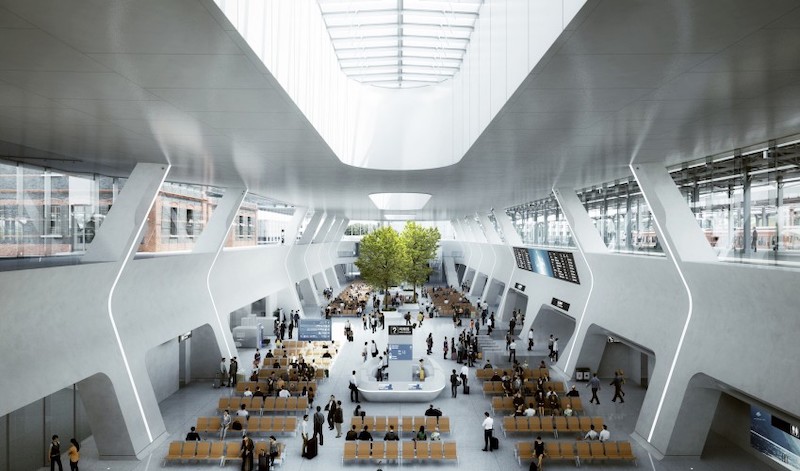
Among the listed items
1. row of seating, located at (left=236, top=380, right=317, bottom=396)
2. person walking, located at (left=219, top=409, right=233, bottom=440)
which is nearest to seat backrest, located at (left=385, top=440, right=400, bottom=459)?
person walking, located at (left=219, top=409, right=233, bottom=440)

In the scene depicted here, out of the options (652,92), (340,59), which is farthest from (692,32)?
(340,59)

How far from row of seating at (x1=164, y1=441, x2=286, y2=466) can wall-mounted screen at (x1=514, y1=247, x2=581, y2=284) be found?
47.4 feet

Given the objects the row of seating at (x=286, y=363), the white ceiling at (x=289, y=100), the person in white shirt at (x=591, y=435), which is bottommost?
the row of seating at (x=286, y=363)

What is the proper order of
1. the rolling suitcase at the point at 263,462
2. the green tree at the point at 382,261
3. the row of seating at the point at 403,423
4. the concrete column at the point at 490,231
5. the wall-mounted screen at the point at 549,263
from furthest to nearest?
the concrete column at the point at 490,231
the green tree at the point at 382,261
the wall-mounted screen at the point at 549,263
the row of seating at the point at 403,423
the rolling suitcase at the point at 263,462

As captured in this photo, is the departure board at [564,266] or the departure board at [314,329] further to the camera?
the departure board at [314,329]

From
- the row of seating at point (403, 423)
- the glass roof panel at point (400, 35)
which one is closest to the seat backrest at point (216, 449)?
the row of seating at point (403, 423)

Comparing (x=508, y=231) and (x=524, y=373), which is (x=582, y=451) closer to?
(x=524, y=373)

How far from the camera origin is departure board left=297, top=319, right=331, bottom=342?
80.5ft

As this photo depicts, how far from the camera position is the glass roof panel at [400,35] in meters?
12.1

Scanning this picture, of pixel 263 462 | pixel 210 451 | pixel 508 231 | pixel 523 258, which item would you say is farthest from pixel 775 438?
pixel 508 231

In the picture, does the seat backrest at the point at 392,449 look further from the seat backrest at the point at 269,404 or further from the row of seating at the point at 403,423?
the seat backrest at the point at 269,404

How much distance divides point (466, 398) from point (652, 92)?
1445 cm

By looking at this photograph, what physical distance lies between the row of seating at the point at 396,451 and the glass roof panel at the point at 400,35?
10365 mm

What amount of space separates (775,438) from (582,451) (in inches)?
194
